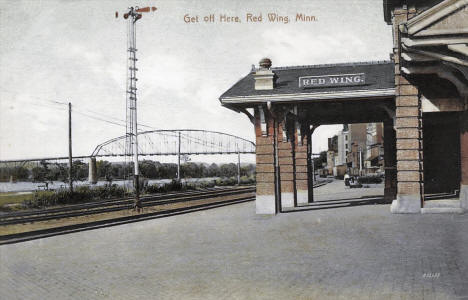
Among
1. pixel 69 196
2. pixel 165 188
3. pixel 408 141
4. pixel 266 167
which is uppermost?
pixel 408 141

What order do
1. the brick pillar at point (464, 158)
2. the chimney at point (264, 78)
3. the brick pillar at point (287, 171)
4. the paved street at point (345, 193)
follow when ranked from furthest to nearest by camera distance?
the paved street at point (345, 193) < the brick pillar at point (287, 171) < the chimney at point (264, 78) < the brick pillar at point (464, 158)

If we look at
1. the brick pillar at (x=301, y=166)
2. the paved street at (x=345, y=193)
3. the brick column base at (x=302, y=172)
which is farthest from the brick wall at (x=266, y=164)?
the paved street at (x=345, y=193)

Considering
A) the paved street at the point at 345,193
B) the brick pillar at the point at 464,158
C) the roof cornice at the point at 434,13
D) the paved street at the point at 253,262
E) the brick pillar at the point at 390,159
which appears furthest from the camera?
the paved street at the point at 345,193

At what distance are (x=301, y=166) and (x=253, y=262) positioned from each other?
57.5 ft

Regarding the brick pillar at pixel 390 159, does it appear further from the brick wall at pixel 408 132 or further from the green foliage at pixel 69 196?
the green foliage at pixel 69 196

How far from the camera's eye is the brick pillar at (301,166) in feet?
89.1

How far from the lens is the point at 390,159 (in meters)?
25.8

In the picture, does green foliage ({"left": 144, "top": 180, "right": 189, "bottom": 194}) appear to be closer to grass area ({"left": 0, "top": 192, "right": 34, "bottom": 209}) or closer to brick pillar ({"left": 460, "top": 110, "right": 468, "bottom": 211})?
grass area ({"left": 0, "top": 192, "right": 34, "bottom": 209})

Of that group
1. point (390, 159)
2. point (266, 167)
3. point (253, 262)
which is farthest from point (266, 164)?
point (253, 262)

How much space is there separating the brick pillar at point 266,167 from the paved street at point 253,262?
4021 mm

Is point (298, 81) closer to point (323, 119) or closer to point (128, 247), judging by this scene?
point (323, 119)

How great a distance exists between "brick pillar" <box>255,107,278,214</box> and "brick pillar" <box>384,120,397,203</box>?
766 cm

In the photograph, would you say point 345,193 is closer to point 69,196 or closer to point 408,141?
point 408,141

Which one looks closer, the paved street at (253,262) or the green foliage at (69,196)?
the paved street at (253,262)
